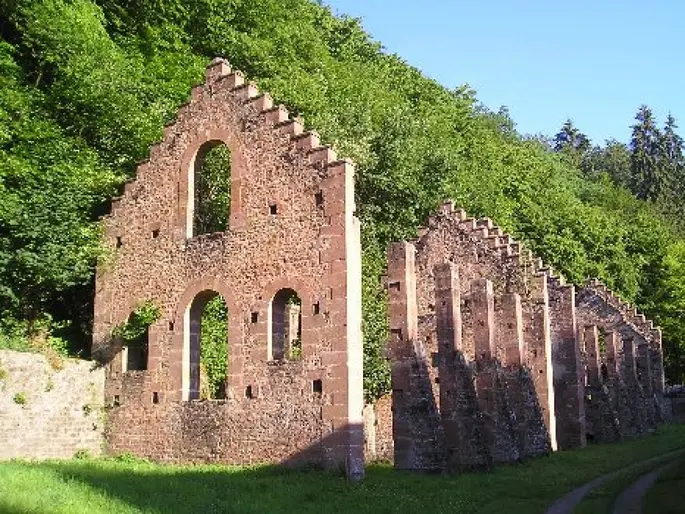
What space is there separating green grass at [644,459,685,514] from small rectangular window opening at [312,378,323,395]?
694cm

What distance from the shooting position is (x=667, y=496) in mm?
12609

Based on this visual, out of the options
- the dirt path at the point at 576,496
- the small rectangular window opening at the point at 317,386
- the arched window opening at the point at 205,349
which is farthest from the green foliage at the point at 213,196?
the dirt path at the point at 576,496

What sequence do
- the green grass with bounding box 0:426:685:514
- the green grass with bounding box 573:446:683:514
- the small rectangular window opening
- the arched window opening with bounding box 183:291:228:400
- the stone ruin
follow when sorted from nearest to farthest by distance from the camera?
the green grass with bounding box 0:426:685:514 → the green grass with bounding box 573:446:683:514 → the small rectangular window opening → the stone ruin → the arched window opening with bounding box 183:291:228:400

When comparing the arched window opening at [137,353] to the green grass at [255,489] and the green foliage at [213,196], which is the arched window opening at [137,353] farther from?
the green foliage at [213,196]

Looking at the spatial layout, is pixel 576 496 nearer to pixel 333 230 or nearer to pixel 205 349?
pixel 333 230

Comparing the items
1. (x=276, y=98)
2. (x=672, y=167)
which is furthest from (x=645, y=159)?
(x=276, y=98)

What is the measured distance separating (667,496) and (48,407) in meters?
14.3

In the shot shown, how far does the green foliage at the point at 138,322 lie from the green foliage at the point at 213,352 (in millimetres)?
1824

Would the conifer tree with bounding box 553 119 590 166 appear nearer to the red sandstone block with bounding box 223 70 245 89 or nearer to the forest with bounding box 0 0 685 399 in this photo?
the forest with bounding box 0 0 685 399

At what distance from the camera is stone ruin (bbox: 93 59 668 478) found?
57.6 feet

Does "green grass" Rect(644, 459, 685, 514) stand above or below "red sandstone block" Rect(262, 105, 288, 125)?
below

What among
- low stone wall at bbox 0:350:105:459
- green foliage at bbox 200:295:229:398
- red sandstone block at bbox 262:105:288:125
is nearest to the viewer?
low stone wall at bbox 0:350:105:459

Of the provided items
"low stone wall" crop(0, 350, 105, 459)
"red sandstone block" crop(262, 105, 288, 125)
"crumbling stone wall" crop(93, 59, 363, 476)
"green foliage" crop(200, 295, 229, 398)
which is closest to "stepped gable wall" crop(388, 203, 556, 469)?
"crumbling stone wall" crop(93, 59, 363, 476)

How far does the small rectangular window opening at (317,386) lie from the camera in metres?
17.3
